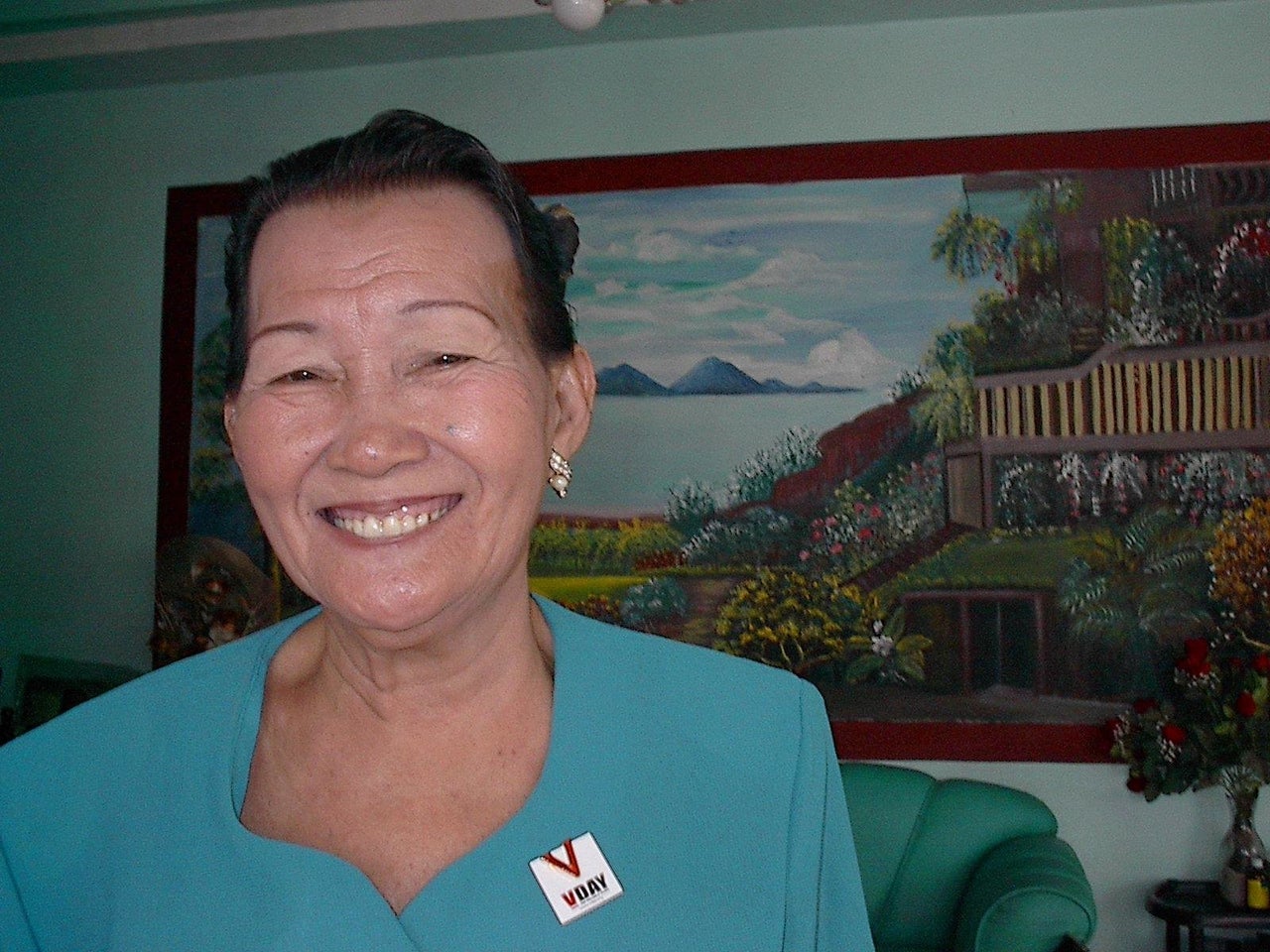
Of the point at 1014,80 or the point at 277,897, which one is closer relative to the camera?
the point at 277,897

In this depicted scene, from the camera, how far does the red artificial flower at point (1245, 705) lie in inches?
128

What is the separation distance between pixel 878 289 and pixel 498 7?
1493 mm

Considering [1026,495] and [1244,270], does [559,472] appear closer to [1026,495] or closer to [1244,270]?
[1026,495]

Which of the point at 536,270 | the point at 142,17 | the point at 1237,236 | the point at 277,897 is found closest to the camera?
the point at 277,897

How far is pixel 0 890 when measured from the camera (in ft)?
3.32

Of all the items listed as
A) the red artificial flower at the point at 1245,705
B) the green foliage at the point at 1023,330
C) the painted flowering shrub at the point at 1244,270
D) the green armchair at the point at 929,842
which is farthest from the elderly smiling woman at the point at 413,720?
the painted flowering shrub at the point at 1244,270

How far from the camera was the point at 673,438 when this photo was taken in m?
3.91

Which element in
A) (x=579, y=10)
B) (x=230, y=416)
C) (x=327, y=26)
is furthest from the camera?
(x=327, y=26)

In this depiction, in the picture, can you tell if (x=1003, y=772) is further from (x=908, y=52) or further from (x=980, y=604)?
(x=908, y=52)

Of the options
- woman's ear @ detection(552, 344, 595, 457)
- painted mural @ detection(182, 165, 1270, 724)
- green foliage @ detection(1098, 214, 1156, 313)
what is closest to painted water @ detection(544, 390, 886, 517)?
painted mural @ detection(182, 165, 1270, 724)

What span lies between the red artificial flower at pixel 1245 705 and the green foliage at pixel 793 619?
1.09 m

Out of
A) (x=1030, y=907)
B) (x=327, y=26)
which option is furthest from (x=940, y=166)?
(x=1030, y=907)

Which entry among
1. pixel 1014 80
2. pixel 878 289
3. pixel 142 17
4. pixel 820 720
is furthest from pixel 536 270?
pixel 142 17

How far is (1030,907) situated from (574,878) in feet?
7.64
